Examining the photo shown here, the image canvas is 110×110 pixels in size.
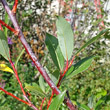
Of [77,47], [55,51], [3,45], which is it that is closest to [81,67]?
[55,51]

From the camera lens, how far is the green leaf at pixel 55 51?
26.0 inches

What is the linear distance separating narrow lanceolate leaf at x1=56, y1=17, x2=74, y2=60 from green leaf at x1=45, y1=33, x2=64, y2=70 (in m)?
0.04

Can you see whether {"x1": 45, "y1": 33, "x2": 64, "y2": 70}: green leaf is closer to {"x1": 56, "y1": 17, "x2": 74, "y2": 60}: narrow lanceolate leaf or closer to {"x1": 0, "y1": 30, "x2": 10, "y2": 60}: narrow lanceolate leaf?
{"x1": 56, "y1": 17, "x2": 74, "y2": 60}: narrow lanceolate leaf

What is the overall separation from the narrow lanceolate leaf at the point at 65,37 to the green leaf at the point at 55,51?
42 millimetres

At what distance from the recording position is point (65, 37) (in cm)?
62

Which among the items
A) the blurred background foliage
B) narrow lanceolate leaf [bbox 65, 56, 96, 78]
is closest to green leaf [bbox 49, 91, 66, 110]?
narrow lanceolate leaf [bbox 65, 56, 96, 78]

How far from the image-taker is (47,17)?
3.75m

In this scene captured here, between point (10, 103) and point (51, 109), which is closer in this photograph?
point (51, 109)

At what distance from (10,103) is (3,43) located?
7.15 ft

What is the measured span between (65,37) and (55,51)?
77mm

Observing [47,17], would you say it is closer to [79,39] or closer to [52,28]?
[52,28]

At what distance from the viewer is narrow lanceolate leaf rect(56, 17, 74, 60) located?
599mm

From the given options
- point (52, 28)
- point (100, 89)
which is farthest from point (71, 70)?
point (52, 28)

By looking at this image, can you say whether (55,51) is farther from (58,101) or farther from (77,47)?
(77,47)
